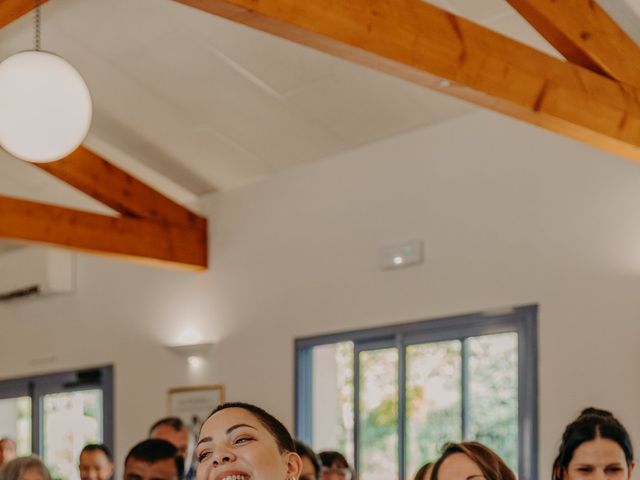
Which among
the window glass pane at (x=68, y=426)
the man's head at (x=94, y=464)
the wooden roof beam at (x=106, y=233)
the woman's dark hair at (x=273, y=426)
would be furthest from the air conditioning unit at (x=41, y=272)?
the woman's dark hair at (x=273, y=426)

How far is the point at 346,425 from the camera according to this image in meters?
7.56

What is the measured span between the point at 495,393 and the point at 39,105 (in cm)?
327

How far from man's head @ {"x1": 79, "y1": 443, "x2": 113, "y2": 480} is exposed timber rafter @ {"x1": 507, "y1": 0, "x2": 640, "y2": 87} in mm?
3420

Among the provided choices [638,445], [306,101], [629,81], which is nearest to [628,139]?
[629,81]

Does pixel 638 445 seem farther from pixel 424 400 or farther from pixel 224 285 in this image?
pixel 224 285

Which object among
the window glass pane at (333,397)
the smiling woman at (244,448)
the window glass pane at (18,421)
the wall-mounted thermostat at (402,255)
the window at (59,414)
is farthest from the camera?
the window glass pane at (18,421)

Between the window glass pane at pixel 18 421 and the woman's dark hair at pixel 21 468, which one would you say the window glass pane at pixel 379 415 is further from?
the window glass pane at pixel 18 421

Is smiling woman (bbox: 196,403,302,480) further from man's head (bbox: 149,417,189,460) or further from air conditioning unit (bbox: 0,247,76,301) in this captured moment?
air conditioning unit (bbox: 0,247,76,301)

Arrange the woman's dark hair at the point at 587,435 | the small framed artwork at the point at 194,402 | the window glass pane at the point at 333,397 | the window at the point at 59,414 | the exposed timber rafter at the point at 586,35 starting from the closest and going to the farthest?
1. the woman's dark hair at the point at 587,435
2. the exposed timber rafter at the point at 586,35
3. the window glass pane at the point at 333,397
4. the small framed artwork at the point at 194,402
5. the window at the point at 59,414

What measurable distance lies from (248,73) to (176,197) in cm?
226

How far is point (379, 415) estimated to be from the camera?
7242 mm

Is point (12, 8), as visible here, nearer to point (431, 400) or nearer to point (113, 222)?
point (113, 222)

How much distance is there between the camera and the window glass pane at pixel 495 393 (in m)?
6.38

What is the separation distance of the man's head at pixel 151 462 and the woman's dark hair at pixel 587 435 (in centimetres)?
140
